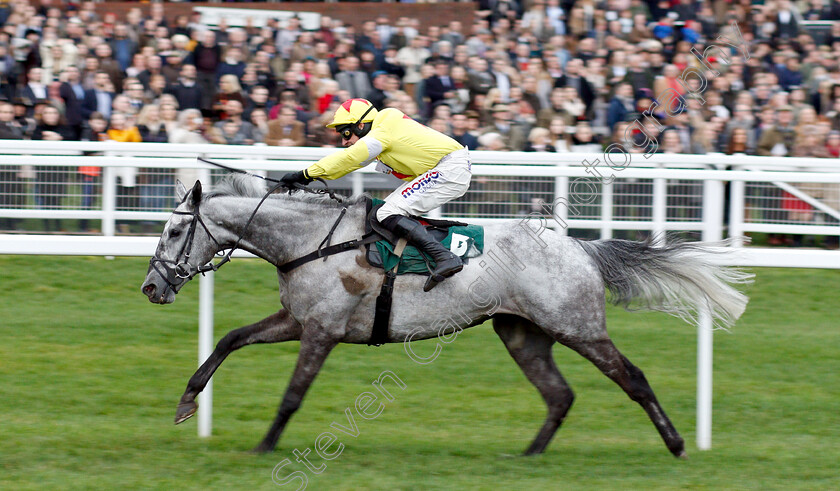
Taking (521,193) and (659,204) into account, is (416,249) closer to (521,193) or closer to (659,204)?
(521,193)

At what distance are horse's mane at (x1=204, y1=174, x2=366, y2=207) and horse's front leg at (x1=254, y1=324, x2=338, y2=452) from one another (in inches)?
25.8

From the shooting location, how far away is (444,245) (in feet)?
17.1

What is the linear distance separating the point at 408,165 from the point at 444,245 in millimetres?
423

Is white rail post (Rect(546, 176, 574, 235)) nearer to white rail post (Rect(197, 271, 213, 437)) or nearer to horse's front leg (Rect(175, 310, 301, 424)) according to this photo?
horse's front leg (Rect(175, 310, 301, 424))

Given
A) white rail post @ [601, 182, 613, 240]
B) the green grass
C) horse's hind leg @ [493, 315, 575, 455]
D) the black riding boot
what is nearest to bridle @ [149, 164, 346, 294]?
the black riding boot

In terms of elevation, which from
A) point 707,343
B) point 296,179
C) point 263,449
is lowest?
point 263,449

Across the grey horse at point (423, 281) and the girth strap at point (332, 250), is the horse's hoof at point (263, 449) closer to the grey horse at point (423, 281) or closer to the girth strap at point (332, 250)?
the grey horse at point (423, 281)

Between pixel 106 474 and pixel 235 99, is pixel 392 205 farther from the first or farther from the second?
pixel 235 99

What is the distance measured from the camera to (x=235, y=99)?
32.5 ft

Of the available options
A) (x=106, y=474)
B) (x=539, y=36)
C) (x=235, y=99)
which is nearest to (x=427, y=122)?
(x=235, y=99)

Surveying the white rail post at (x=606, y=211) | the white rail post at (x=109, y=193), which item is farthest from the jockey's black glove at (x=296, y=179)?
the white rail post at (x=606, y=211)

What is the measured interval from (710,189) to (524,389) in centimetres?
182

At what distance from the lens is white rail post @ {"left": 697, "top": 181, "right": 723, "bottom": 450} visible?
217 inches

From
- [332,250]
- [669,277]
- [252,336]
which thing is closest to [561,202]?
[669,277]
